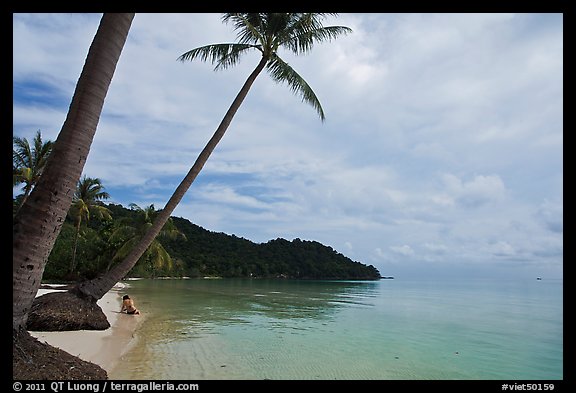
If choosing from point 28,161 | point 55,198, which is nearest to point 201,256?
point 28,161

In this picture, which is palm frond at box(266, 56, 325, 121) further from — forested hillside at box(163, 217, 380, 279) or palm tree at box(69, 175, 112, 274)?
forested hillside at box(163, 217, 380, 279)

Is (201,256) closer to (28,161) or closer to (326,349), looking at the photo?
(28,161)

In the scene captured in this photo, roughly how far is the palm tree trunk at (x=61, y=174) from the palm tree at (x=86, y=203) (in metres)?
28.8

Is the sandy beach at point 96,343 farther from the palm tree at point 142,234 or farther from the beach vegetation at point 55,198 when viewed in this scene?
the palm tree at point 142,234

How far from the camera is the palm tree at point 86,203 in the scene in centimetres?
3073

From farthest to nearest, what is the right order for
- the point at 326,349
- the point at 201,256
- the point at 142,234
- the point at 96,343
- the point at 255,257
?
the point at 255,257 → the point at 201,256 → the point at 142,234 → the point at 326,349 → the point at 96,343

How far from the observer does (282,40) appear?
1169 centimetres

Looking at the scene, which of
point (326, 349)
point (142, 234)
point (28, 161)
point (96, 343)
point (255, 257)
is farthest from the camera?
point (255, 257)

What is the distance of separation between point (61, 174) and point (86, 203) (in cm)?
3018

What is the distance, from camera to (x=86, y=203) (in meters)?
31.7

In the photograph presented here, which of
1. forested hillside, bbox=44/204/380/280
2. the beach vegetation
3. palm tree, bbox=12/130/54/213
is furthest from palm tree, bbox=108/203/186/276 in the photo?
the beach vegetation

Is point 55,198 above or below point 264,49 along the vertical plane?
below

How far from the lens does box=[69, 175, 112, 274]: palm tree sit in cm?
3073
